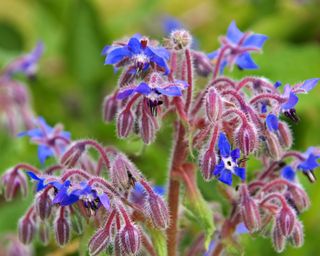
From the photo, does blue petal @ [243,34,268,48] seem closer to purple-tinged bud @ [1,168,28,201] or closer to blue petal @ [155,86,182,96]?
blue petal @ [155,86,182,96]

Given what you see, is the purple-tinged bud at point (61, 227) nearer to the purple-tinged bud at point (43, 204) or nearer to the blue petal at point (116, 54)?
the purple-tinged bud at point (43, 204)

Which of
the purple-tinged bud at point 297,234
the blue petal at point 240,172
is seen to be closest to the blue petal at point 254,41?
the blue petal at point 240,172

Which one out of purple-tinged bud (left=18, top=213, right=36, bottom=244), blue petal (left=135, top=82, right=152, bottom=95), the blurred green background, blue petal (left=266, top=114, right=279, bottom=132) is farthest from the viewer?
the blurred green background

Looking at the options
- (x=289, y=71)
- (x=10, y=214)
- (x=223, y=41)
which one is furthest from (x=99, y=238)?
(x=289, y=71)

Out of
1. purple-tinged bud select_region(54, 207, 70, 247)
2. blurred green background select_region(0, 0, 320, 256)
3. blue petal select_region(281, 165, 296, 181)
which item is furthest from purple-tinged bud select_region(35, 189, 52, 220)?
blurred green background select_region(0, 0, 320, 256)

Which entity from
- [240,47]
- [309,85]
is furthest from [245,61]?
[309,85]

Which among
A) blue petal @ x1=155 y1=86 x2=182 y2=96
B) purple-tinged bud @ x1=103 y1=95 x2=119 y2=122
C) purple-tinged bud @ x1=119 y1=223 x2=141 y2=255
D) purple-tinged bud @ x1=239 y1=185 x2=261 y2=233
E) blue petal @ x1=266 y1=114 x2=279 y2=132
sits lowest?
purple-tinged bud @ x1=119 y1=223 x2=141 y2=255
